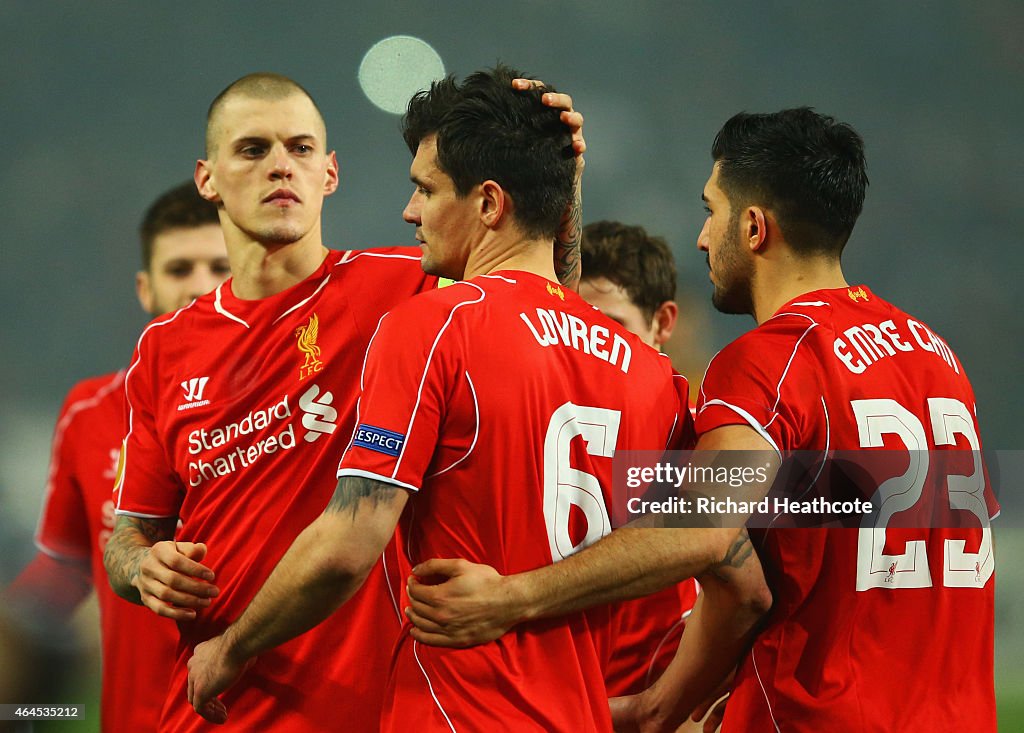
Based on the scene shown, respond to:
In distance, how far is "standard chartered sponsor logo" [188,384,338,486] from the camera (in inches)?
99.5

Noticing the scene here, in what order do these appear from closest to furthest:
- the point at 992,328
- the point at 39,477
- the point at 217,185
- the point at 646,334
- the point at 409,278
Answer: the point at 409,278 < the point at 217,185 < the point at 646,334 < the point at 39,477 < the point at 992,328

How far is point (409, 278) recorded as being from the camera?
2719 mm

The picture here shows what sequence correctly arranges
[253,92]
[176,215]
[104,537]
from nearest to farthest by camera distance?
1. [253,92]
2. [104,537]
3. [176,215]

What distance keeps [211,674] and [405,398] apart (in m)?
0.85

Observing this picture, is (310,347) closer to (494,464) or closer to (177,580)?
(177,580)

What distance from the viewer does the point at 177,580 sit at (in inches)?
92.0

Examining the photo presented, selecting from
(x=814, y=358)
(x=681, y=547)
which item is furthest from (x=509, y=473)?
(x=814, y=358)

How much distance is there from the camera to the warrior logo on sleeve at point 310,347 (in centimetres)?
258

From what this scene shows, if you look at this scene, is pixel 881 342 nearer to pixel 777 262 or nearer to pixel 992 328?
pixel 777 262

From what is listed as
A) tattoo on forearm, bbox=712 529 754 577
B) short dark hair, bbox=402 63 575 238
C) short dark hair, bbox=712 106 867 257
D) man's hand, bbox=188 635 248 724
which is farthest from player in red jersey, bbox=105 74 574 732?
tattoo on forearm, bbox=712 529 754 577

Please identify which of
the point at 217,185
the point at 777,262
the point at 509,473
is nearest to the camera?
the point at 509,473

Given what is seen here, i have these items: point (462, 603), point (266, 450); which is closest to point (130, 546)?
point (266, 450)

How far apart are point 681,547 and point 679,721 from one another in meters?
0.64

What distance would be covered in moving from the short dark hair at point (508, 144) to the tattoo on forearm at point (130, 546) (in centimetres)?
124
